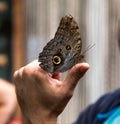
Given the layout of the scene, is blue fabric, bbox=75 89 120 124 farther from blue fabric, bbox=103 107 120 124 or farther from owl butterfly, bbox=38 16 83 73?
owl butterfly, bbox=38 16 83 73

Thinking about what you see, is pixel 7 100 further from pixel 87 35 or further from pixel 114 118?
pixel 87 35

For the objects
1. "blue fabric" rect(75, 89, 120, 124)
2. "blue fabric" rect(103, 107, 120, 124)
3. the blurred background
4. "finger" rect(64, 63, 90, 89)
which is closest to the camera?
"finger" rect(64, 63, 90, 89)

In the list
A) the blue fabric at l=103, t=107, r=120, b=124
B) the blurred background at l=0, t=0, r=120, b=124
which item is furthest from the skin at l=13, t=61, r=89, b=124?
the blurred background at l=0, t=0, r=120, b=124

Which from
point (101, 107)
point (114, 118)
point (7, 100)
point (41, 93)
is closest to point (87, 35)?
point (7, 100)

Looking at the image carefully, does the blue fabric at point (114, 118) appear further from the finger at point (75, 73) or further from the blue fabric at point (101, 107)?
the finger at point (75, 73)

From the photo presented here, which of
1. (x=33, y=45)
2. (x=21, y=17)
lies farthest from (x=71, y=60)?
(x=21, y=17)
